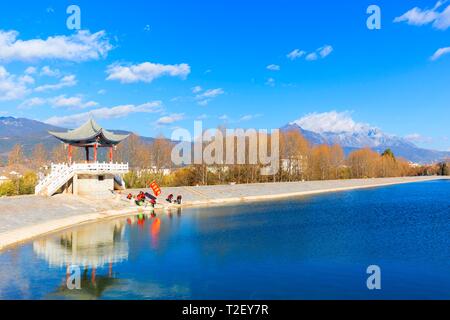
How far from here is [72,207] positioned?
3462 centimetres

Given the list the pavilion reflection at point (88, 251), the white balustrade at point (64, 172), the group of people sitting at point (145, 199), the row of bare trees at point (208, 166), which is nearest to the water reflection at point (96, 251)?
the pavilion reflection at point (88, 251)

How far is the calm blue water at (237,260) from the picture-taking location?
14.5m

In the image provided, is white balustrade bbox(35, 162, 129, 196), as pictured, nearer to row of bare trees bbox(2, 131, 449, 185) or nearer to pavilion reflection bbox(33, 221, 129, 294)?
pavilion reflection bbox(33, 221, 129, 294)

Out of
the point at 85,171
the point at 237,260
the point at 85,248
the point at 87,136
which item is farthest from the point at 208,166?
the point at 237,260

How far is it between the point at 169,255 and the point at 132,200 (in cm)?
2162

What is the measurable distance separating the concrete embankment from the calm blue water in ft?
5.85

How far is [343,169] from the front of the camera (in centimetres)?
10750

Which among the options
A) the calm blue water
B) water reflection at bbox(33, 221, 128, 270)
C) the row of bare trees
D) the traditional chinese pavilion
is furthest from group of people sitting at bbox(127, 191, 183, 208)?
the row of bare trees

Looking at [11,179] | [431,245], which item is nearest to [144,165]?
[11,179]

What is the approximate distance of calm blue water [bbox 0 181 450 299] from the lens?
572 inches

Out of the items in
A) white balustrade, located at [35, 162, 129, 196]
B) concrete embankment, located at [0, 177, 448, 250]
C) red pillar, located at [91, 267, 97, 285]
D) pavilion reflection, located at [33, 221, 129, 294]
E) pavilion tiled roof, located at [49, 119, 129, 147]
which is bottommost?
red pillar, located at [91, 267, 97, 285]

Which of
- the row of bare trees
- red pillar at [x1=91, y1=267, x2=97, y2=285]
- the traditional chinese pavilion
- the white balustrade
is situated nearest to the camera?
red pillar at [x1=91, y1=267, x2=97, y2=285]

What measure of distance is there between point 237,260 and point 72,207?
2034 centimetres

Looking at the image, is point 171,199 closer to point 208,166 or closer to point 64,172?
point 64,172
